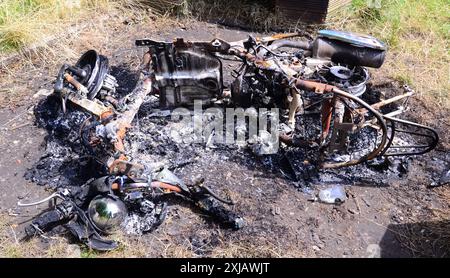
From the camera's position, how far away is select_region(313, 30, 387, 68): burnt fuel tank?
4.86 metres

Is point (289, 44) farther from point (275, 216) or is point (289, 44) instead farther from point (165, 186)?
point (165, 186)

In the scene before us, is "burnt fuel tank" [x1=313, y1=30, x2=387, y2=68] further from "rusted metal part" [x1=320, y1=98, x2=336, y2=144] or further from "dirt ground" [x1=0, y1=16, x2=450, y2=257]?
"dirt ground" [x1=0, y1=16, x2=450, y2=257]

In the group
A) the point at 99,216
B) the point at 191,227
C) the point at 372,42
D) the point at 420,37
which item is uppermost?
the point at 372,42

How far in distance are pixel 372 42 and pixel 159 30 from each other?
3534 mm

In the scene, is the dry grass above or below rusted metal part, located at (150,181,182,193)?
above

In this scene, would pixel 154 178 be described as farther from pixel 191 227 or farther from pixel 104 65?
pixel 104 65

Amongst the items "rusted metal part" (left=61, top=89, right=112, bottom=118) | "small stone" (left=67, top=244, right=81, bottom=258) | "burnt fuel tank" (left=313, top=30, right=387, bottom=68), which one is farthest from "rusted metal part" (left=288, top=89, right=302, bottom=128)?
"small stone" (left=67, top=244, right=81, bottom=258)

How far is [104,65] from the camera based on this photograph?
5.31 m

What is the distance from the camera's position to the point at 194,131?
5.25 metres

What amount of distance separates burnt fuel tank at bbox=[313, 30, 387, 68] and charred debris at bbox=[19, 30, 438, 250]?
11mm

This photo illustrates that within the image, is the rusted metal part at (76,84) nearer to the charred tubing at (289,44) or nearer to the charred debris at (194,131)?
the charred debris at (194,131)

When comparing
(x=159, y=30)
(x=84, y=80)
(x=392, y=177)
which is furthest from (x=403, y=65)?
(x=84, y=80)

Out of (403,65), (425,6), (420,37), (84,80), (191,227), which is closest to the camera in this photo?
(191,227)

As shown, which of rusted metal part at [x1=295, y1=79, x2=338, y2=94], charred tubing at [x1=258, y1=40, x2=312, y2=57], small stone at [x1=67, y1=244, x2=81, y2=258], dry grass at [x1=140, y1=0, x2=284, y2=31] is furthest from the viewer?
dry grass at [x1=140, y1=0, x2=284, y2=31]
